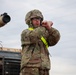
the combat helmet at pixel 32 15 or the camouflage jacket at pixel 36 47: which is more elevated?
the combat helmet at pixel 32 15

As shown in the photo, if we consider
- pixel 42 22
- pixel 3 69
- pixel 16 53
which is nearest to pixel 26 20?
pixel 42 22

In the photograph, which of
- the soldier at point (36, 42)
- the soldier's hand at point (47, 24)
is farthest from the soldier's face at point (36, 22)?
the soldier's hand at point (47, 24)

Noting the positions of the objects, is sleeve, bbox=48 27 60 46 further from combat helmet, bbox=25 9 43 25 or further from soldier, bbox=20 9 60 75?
combat helmet, bbox=25 9 43 25

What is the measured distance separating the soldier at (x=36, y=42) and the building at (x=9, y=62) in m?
2.55

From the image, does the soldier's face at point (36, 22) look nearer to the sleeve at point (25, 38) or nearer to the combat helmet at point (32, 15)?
the combat helmet at point (32, 15)

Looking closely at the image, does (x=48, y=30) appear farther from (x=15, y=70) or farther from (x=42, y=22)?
(x=15, y=70)

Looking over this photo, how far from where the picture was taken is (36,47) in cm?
686

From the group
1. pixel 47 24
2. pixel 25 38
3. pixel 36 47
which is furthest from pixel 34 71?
pixel 47 24

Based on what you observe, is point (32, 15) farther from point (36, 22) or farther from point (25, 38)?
point (25, 38)

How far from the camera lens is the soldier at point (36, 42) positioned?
22.1 ft

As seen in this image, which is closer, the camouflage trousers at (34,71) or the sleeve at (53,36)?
the camouflage trousers at (34,71)

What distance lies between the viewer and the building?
9359 millimetres

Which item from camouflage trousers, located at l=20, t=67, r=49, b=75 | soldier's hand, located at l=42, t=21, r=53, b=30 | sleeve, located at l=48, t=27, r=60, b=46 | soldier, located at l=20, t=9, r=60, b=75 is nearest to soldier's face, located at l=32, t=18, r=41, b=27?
soldier, located at l=20, t=9, r=60, b=75

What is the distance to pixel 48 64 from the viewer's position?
6.82 metres
